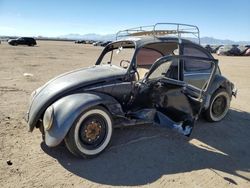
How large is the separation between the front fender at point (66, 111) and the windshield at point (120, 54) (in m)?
1.28

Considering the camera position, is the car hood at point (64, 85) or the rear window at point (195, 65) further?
the rear window at point (195, 65)

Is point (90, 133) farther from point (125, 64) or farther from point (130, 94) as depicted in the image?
point (125, 64)

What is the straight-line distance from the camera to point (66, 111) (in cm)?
462

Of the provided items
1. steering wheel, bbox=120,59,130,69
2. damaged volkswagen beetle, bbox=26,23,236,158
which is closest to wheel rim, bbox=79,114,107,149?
damaged volkswagen beetle, bbox=26,23,236,158

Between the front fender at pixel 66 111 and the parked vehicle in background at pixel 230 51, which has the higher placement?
the front fender at pixel 66 111

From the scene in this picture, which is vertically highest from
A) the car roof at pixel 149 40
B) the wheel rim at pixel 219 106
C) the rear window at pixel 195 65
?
the car roof at pixel 149 40

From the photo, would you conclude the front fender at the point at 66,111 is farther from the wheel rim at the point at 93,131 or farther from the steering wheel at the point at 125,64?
the steering wheel at the point at 125,64

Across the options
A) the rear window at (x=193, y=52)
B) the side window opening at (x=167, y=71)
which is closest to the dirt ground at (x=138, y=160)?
the side window opening at (x=167, y=71)

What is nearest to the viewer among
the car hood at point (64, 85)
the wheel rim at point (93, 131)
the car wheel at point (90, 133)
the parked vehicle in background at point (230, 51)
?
the car wheel at point (90, 133)

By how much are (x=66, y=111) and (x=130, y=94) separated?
1456mm

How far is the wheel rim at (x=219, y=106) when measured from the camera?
6.93 metres

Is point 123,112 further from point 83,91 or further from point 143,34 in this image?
point 143,34

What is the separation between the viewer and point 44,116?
4.79m

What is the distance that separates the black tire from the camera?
682cm
